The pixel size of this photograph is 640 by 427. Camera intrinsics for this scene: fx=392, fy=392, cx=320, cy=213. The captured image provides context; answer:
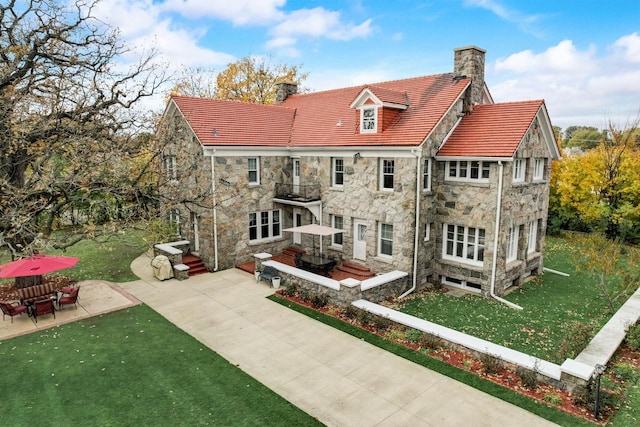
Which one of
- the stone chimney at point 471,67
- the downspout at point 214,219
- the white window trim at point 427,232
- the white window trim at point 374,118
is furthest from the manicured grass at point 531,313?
the downspout at point 214,219

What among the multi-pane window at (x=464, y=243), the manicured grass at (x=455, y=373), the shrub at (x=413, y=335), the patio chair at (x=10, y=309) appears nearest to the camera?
the manicured grass at (x=455, y=373)

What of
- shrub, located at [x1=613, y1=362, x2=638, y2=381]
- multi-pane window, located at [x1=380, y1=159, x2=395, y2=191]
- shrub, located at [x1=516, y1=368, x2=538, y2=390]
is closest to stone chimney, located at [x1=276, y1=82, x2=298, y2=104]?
multi-pane window, located at [x1=380, y1=159, x2=395, y2=191]

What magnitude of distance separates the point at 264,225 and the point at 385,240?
7023 millimetres

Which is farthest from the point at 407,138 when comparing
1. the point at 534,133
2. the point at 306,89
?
the point at 306,89

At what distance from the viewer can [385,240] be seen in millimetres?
18328

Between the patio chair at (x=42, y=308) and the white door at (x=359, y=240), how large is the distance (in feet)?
41.8

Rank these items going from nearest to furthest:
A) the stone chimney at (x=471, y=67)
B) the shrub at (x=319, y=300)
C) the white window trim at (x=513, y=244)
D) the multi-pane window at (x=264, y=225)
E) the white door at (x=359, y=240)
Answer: the shrub at (x=319, y=300), the white window trim at (x=513, y=244), the stone chimney at (x=471, y=67), the white door at (x=359, y=240), the multi-pane window at (x=264, y=225)

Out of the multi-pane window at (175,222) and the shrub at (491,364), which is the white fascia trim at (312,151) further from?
the shrub at (491,364)

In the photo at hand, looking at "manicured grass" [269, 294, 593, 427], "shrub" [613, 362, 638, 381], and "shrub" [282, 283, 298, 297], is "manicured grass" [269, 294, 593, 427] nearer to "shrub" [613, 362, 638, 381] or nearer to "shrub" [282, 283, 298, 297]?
"shrub" [282, 283, 298, 297]

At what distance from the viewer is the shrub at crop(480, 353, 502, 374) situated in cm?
1055

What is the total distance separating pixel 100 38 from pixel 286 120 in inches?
433

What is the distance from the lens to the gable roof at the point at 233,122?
1944 cm

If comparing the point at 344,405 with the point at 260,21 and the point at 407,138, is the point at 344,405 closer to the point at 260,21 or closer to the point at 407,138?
the point at 407,138

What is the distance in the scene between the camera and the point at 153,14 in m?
17.0
